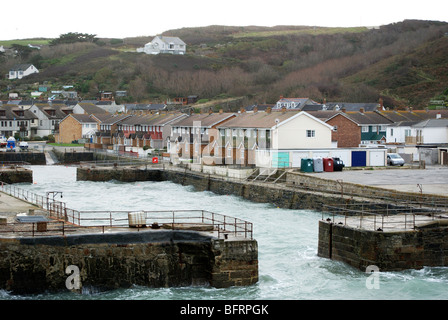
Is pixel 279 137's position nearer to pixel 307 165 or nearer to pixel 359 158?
pixel 359 158

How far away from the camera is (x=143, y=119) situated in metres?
87.2

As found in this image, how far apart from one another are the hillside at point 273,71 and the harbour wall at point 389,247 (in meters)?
88.0

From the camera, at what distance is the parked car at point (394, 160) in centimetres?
5088

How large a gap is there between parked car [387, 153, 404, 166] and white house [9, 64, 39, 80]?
131929 mm

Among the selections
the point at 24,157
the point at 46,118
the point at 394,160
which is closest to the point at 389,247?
the point at 394,160

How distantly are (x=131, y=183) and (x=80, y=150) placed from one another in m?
27.8

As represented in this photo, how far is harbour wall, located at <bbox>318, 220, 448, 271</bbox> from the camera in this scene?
23.5 m

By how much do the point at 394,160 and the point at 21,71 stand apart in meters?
134

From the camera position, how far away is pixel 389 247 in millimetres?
23516

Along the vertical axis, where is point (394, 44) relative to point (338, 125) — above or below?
above

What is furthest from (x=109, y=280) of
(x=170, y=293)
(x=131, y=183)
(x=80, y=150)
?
(x=80, y=150)

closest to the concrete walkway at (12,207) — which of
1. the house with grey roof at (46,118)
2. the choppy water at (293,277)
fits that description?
the choppy water at (293,277)

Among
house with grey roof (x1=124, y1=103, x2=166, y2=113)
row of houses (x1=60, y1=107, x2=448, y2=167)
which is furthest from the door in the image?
house with grey roof (x1=124, y1=103, x2=166, y2=113)
